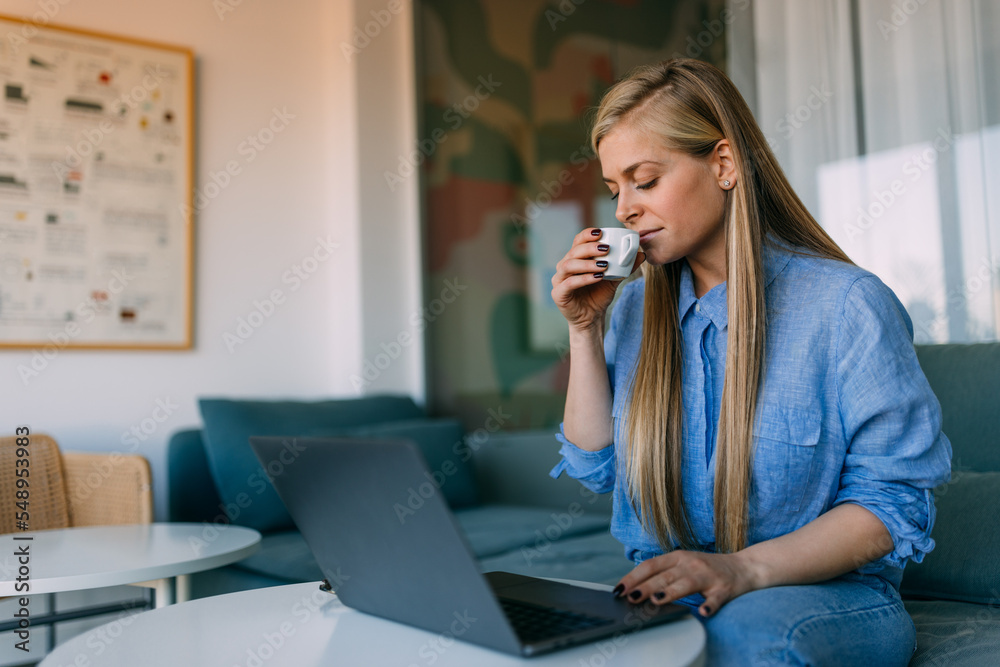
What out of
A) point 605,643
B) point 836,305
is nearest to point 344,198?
point 836,305

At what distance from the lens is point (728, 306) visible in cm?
105

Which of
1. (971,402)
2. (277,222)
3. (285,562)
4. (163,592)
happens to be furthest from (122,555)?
(277,222)

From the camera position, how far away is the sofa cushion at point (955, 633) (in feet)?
3.44

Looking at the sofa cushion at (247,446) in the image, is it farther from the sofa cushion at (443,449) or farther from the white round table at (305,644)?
the white round table at (305,644)

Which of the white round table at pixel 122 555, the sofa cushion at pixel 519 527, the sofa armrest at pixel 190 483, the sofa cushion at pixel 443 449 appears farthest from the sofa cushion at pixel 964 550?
the sofa armrest at pixel 190 483

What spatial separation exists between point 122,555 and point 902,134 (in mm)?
2051

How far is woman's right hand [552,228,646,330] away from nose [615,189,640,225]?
51 mm

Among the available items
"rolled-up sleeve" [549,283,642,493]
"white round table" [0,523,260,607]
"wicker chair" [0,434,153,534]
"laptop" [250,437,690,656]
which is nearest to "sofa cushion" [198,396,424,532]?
"wicker chair" [0,434,153,534]

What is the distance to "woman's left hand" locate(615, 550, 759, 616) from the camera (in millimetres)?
800

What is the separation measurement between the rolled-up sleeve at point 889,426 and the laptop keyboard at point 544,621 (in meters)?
0.39

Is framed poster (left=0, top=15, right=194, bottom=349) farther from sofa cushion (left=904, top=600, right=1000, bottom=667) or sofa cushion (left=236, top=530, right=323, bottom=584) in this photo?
sofa cushion (left=904, top=600, right=1000, bottom=667)

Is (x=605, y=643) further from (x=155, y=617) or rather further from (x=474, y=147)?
(x=474, y=147)

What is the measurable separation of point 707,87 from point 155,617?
92cm

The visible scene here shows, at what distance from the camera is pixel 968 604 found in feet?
4.28
